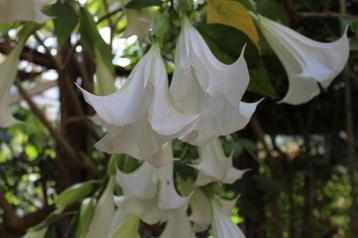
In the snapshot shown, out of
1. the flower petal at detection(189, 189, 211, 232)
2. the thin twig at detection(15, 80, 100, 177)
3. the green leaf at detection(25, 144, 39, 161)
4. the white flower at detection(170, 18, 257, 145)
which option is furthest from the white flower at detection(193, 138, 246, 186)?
the green leaf at detection(25, 144, 39, 161)

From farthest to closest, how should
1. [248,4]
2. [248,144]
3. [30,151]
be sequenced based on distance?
[30,151], [248,144], [248,4]

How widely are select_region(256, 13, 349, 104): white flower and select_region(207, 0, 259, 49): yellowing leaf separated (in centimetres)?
1

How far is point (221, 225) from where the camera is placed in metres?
0.46

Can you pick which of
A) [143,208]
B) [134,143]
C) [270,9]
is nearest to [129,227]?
[143,208]

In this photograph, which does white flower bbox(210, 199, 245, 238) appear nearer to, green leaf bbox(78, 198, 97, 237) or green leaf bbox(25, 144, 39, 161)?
green leaf bbox(78, 198, 97, 237)

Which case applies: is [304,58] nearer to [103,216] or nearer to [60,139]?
[103,216]

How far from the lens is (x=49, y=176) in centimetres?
89

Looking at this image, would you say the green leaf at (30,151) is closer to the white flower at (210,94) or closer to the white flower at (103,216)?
the white flower at (103,216)

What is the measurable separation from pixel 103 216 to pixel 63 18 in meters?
0.17

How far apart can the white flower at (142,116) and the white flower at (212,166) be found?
0.11 m

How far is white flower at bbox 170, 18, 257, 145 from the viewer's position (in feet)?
1.04

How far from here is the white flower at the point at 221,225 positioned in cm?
45

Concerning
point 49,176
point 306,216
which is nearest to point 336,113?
point 306,216

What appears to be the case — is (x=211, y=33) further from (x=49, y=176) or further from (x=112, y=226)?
(x=49, y=176)
